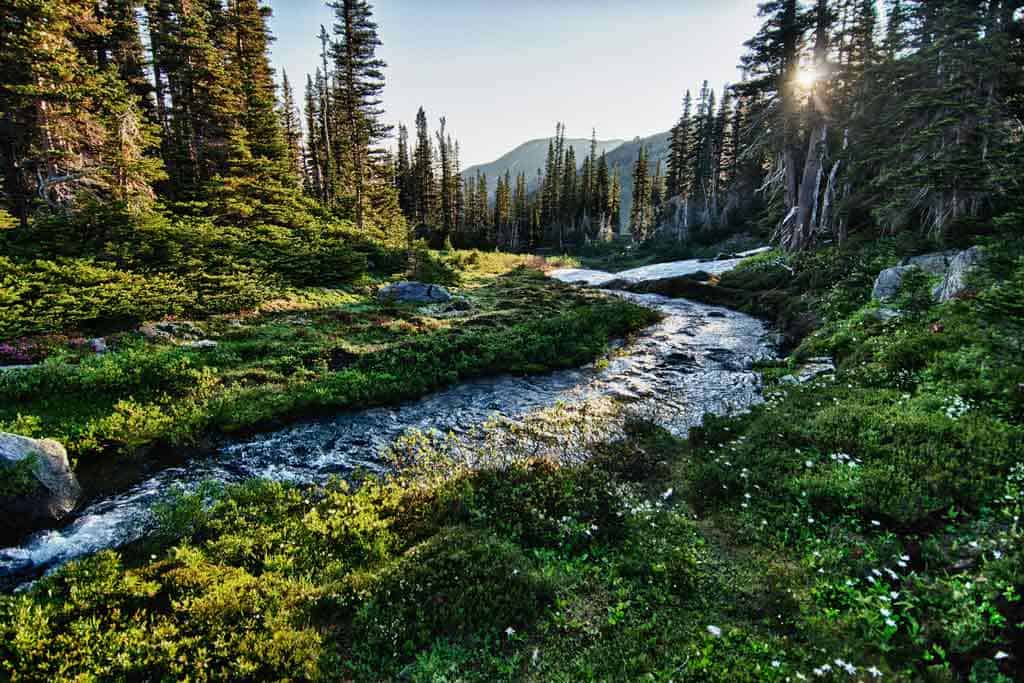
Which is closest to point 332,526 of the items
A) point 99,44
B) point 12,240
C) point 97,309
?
point 97,309

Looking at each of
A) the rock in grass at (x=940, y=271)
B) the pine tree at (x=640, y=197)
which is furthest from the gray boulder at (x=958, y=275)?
the pine tree at (x=640, y=197)

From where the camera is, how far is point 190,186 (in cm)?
2619

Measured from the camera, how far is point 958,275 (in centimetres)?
1212

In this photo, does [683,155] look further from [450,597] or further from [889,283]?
[450,597]

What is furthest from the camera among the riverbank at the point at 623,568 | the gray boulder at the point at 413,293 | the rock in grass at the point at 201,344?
the gray boulder at the point at 413,293

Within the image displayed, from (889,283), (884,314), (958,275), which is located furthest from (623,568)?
(889,283)

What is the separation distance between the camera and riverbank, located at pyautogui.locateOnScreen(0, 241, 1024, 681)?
430cm

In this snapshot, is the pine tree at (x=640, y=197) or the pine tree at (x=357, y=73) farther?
the pine tree at (x=640, y=197)

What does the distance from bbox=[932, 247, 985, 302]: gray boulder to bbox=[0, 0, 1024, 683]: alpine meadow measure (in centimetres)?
31

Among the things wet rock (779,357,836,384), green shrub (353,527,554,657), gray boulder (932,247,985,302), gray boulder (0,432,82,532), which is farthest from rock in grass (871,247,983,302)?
gray boulder (0,432,82,532)

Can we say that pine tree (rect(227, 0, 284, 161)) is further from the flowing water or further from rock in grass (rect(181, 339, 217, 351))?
the flowing water

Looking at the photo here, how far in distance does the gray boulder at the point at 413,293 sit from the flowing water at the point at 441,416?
1220cm

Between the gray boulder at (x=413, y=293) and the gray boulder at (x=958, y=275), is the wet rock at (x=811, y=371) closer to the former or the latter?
the gray boulder at (x=958, y=275)

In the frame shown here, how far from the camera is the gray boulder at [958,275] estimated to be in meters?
11.8
